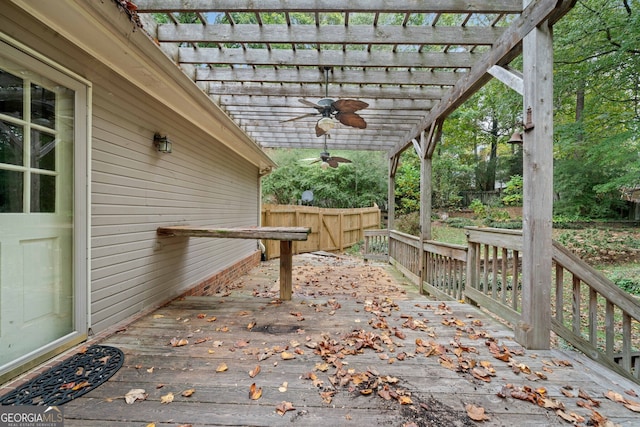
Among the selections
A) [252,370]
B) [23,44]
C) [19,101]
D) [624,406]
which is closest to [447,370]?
[624,406]

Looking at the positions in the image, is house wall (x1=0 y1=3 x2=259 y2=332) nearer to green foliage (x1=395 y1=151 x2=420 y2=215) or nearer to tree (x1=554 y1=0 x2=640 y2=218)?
tree (x1=554 y1=0 x2=640 y2=218)

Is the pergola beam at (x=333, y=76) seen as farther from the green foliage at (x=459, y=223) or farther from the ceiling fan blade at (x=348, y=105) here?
the green foliage at (x=459, y=223)

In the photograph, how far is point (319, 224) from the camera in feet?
31.8

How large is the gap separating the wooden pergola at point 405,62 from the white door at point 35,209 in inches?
46.5

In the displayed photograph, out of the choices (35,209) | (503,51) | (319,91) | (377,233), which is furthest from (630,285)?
(35,209)

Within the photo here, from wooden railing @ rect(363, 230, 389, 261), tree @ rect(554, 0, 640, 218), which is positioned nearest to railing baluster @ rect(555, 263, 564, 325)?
wooden railing @ rect(363, 230, 389, 261)

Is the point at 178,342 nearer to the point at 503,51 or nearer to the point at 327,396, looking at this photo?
the point at 327,396

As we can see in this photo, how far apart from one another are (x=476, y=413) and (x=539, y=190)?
1.73 meters

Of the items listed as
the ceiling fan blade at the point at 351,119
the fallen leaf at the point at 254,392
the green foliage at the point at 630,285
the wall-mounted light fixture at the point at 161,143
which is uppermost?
the ceiling fan blade at the point at 351,119

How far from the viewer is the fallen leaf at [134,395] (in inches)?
60.7

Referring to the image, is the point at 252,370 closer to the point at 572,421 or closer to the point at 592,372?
the point at 572,421

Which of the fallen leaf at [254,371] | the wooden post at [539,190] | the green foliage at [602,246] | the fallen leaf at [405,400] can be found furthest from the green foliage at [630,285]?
the fallen leaf at [254,371]

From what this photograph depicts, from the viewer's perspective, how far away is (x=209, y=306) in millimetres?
3096

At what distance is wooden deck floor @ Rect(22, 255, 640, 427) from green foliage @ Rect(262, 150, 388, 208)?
396 inches
